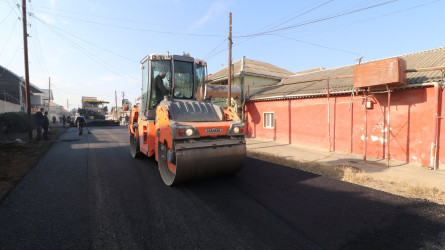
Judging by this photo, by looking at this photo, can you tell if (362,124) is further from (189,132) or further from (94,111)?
(94,111)

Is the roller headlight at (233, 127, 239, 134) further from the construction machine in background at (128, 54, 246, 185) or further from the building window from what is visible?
the building window

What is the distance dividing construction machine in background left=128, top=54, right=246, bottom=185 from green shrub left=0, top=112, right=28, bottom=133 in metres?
12.8

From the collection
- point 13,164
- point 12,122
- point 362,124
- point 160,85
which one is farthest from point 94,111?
point 362,124

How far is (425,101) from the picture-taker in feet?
21.6

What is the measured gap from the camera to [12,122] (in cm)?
1365

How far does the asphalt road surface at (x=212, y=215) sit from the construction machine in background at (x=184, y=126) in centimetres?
48

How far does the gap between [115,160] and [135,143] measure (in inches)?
31.0

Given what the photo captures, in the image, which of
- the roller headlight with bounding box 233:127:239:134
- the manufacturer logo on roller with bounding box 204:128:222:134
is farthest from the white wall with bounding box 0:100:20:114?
the roller headlight with bounding box 233:127:239:134

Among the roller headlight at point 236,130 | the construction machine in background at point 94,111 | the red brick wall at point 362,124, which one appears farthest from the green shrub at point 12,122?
the red brick wall at point 362,124

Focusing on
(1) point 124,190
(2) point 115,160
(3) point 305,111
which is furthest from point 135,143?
(3) point 305,111

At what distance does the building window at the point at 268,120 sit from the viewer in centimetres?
1223

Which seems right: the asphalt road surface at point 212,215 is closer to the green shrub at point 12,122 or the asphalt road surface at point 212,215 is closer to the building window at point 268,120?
the building window at point 268,120

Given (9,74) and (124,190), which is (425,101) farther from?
(9,74)

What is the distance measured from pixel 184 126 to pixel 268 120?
9.50 meters
